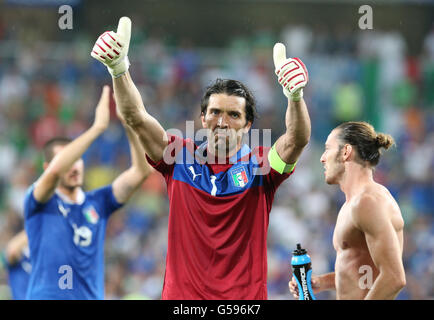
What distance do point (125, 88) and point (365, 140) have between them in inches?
62.2

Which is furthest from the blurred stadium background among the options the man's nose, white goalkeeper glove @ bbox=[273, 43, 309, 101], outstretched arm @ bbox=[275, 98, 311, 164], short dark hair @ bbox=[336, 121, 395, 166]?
white goalkeeper glove @ bbox=[273, 43, 309, 101]

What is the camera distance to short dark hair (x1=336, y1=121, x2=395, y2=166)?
433 centimetres

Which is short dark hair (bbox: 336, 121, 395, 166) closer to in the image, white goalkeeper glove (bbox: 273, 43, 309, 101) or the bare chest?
the bare chest

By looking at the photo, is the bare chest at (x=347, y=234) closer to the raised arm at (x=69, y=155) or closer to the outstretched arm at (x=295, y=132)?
the outstretched arm at (x=295, y=132)

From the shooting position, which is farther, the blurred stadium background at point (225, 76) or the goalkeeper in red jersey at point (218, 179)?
the blurred stadium background at point (225, 76)

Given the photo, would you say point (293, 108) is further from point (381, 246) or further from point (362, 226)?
point (381, 246)

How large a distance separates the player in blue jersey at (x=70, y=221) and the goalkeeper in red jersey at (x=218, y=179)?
4.66 ft

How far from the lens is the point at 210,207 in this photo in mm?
4105

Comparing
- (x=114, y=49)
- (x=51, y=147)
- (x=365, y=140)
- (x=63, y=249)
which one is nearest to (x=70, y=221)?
(x=63, y=249)

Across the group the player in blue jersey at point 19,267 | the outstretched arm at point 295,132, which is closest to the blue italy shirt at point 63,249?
the player in blue jersey at point 19,267

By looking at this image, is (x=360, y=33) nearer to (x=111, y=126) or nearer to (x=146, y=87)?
(x=146, y=87)

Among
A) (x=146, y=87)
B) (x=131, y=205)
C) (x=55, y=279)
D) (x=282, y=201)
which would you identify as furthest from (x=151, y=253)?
(x=55, y=279)

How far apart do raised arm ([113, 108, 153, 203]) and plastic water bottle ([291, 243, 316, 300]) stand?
208 cm

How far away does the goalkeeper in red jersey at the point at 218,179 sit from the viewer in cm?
396
